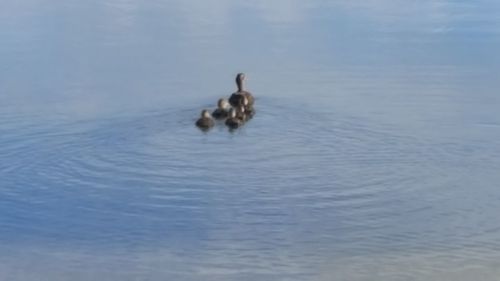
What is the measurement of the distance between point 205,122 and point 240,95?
76 cm

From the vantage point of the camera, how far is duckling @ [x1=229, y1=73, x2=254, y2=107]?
45.6 ft

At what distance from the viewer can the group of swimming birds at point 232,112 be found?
44.1 feet

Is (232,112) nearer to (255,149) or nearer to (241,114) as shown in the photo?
(241,114)

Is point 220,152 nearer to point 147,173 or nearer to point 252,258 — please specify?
point 147,173

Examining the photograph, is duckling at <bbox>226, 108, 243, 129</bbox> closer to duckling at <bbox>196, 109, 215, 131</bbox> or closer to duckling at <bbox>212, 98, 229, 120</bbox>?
duckling at <bbox>212, 98, 229, 120</bbox>

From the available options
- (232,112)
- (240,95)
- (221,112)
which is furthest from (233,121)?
(240,95)

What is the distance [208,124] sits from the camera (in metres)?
13.4

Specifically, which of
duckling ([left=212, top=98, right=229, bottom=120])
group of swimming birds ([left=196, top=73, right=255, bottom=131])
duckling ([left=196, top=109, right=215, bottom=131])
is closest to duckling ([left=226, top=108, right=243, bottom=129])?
group of swimming birds ([left=196, top=73, right=255, bottom=131])

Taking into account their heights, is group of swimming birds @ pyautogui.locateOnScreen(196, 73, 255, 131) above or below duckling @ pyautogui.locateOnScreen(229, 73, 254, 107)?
below

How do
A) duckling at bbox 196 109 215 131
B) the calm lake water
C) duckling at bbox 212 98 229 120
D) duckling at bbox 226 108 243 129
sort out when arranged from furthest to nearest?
1. duckling at bbox 212 98 229 120
2. duckling at bbox 226 108 243 129
3. duckling at bbox 196 109 215 131
4. the calm lake water

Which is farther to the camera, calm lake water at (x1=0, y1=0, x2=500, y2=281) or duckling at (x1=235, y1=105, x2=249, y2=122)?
duckling at (x1=235, y1=105, x2=249, y2=122)

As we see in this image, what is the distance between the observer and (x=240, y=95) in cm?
1397

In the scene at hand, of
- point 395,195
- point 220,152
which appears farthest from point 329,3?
point 395,195

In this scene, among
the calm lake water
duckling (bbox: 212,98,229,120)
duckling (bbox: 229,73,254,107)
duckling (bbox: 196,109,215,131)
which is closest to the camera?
the calm lake water
